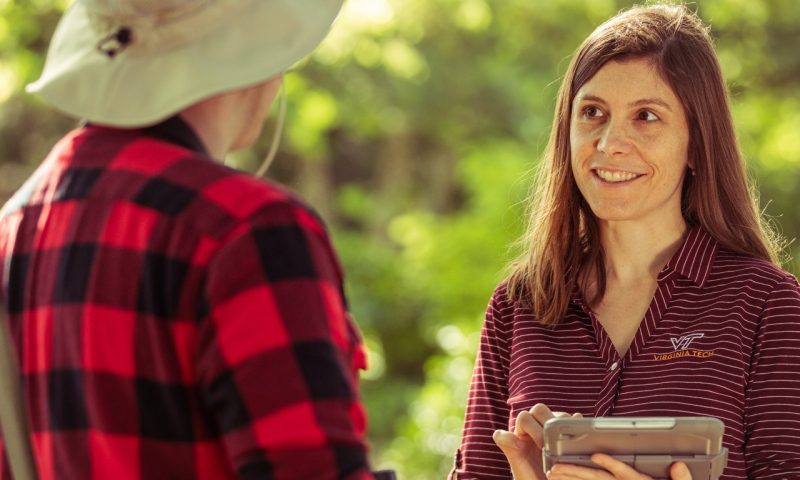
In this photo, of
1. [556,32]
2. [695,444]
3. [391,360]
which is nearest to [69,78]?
[695,444]

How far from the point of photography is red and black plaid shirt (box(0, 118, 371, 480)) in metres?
1.25

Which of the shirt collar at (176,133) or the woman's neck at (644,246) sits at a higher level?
the woman's neck at (644,246)

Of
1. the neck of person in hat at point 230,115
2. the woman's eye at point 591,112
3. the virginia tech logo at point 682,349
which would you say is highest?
the woman's eye at point 591,112

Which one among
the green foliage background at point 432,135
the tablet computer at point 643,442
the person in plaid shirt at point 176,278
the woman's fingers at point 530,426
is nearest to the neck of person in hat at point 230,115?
the person in plaid shirt at point 176,278

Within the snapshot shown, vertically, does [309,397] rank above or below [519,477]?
above

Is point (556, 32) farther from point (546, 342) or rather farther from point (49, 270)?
point (49, 270)

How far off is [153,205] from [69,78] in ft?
0.72

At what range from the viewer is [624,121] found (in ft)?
7.63

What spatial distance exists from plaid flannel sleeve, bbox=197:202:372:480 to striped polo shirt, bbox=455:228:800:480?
105cm

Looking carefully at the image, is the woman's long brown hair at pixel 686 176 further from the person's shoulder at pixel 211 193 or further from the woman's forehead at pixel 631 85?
the person's shoulder at pixel 211 193

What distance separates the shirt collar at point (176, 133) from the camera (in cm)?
137

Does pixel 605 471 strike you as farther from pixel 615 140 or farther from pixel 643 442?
pixel 615 140

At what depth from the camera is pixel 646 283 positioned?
2.38m

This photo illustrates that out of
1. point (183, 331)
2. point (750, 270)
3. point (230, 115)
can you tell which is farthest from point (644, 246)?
point (183, 331)
